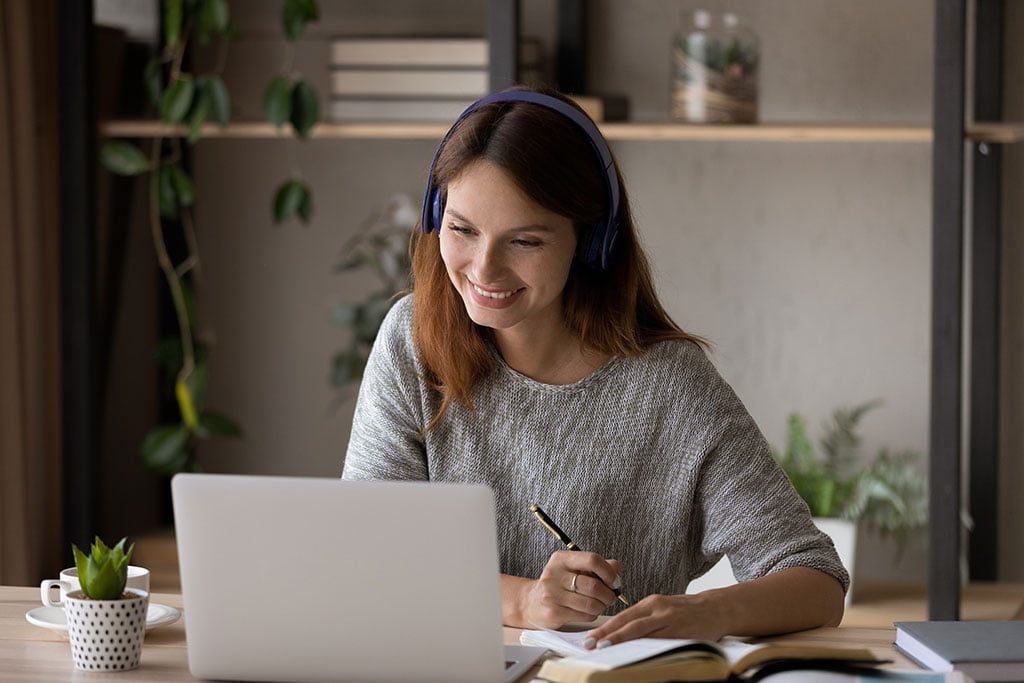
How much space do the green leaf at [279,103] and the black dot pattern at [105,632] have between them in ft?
5.76

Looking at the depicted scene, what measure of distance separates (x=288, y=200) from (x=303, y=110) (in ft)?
0.82

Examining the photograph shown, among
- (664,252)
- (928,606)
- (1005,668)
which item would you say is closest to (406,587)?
(1005,668)

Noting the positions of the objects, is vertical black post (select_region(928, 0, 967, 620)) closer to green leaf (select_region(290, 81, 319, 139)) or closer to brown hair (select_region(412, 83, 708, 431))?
brown hair (select_region(412, 83, 708, 431))

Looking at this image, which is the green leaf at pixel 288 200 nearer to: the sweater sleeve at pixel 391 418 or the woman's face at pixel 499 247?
the sweater sleeve at pixel 391 418

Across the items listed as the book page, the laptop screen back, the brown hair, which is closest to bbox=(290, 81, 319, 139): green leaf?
the brown hair

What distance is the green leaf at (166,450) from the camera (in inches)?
125

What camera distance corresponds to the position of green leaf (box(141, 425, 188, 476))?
319 centimetres

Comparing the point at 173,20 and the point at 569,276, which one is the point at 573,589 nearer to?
the point at 569,276

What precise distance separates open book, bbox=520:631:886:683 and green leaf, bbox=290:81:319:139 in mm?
1910

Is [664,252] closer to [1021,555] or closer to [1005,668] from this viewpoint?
[1021,555]

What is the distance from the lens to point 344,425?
355cm

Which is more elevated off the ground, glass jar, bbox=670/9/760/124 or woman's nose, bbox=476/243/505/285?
glass jar, bbox=670/9/760/124

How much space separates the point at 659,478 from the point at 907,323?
1.71 metres

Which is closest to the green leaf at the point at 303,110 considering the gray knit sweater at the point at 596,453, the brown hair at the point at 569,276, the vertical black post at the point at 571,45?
the vertical black post at the point at 571,45
